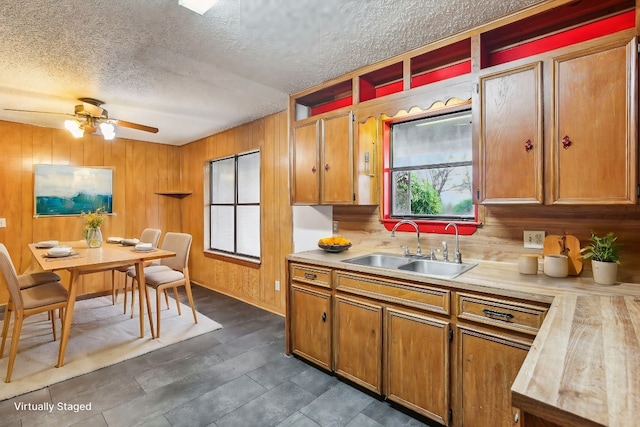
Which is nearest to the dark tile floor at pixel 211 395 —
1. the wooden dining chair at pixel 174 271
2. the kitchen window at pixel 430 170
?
the wooden dining chair at pixel 174 271

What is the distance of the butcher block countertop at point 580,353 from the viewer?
0.68m

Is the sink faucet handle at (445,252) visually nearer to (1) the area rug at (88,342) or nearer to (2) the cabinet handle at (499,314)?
(2) the cabinet handle at (499,314)

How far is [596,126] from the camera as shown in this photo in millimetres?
1587

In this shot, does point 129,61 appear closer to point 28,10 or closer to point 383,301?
point 28,10

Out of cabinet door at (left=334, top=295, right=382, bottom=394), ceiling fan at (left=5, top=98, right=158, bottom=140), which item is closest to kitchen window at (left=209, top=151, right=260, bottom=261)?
ceiling fan at (left=5, top=98, right=158, bottom=140)

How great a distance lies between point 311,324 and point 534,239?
65.9 inches

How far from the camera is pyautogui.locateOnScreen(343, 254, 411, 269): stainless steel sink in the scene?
8.03 ft

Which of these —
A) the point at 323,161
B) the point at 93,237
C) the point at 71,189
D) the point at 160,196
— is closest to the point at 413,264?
the point at 323,161

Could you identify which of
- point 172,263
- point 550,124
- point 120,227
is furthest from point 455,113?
point 120,227

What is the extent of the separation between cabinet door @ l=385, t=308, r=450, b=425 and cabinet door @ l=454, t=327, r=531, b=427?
9 centimetres

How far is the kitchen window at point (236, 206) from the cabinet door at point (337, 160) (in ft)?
5.66

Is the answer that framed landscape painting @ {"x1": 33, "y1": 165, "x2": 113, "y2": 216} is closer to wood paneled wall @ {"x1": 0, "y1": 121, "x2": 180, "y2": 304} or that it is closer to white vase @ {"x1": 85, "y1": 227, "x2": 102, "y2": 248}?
wood paneled wall @ {"x1": 0, "y1": 121, "x2": 180, "y2": 304}

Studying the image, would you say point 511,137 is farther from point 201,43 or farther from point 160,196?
A: point 160,196

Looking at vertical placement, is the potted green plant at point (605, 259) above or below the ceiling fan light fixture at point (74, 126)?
below
